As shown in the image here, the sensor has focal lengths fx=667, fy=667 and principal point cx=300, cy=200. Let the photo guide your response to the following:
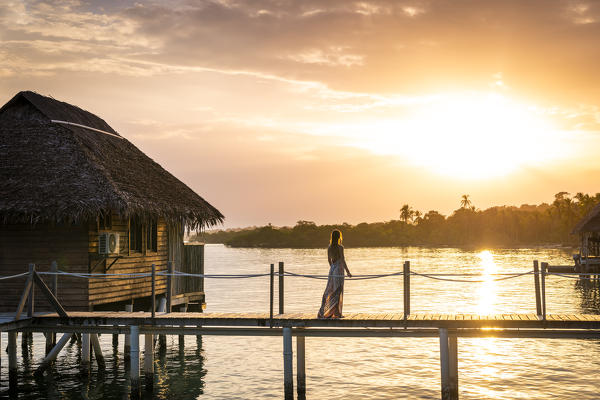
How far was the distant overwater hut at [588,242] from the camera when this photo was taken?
166 feet

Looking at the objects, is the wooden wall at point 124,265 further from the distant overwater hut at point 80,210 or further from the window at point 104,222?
the window at point 104,222

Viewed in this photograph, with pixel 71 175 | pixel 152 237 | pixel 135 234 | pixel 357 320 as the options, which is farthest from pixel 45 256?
pixel 357 320

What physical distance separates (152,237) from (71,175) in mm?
3611

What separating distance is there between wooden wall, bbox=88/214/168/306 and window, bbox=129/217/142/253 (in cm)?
17

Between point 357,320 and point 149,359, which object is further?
point 149,359

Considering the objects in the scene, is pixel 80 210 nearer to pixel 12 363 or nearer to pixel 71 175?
pixel 71 175

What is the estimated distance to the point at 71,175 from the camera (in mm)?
18547

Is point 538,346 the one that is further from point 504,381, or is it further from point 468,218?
point 468,218

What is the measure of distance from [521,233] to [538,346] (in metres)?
171

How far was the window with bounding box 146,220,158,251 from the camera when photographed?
822 inches

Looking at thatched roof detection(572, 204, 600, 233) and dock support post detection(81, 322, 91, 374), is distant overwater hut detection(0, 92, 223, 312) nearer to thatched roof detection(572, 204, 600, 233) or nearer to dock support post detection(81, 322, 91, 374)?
dock support post detection(81, 322, 91, 374)

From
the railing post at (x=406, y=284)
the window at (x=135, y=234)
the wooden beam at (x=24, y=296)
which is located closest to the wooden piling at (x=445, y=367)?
the railing post at (x=406, y=284)

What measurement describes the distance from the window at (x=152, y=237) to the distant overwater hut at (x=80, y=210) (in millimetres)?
32

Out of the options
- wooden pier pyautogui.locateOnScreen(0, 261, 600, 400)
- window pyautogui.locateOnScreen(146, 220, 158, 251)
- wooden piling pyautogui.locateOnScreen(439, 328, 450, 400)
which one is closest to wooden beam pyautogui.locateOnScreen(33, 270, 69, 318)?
wooden pier pyautogui.locateOnScreen(0, 261, 600, 400)
